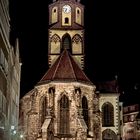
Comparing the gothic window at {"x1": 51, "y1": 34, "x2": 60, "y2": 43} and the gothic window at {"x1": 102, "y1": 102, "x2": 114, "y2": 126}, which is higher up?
the gothic window at {"x1": 51, "y1": 34, "x2": 60, "y2": 43}

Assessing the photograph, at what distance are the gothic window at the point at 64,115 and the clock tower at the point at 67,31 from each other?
35.4ft

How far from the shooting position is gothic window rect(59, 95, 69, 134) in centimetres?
5628

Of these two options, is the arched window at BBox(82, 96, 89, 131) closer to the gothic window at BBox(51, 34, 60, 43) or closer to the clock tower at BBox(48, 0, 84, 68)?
the clock tower at BBox(48, 0, 84, 68)

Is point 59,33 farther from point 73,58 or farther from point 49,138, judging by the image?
point 49,138

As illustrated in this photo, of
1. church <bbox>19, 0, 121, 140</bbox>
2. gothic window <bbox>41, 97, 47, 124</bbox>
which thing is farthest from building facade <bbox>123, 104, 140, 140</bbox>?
gothic window <bbox>41, 97, 47, 124</bbox>

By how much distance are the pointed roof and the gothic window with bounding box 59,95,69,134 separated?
3030mm

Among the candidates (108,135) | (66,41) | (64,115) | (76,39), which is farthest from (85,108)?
(76,39)

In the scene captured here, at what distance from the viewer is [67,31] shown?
2665 inches

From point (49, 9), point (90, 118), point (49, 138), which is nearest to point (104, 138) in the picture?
point (90, 118)

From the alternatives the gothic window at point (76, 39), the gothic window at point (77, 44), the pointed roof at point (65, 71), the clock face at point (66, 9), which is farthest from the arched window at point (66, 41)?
the clock face at point (66, 9)

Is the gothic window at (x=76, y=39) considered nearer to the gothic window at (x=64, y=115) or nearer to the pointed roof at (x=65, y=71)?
Answer: the pointed roof at (x=65, y=71)

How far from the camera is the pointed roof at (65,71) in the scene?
58.5 m

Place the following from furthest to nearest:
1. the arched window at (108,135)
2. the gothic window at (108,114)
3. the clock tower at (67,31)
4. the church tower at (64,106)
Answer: the clock tower at (67,31), the gothic window at (108,114), the arched window at (108,135), the church tower at (64,106)

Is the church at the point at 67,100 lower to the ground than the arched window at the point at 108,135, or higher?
higher
